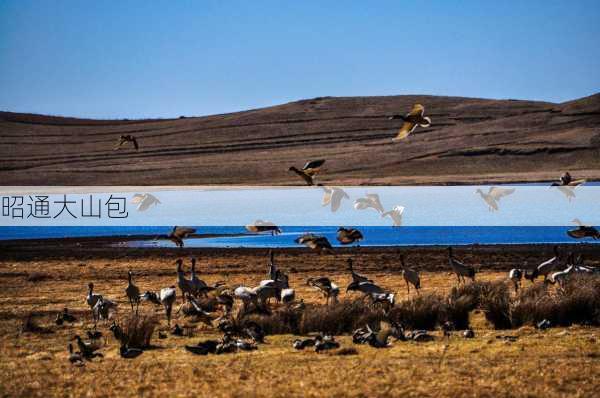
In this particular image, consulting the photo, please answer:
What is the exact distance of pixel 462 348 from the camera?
13523mm

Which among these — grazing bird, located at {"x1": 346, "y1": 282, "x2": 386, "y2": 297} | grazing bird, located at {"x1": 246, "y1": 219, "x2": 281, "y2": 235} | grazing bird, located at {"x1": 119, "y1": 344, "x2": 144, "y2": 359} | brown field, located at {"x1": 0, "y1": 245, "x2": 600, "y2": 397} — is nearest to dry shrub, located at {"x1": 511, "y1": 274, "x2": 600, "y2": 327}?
brown field, located at {"x1": 0, "y1": 245, "x2": 600, "y2": 397}

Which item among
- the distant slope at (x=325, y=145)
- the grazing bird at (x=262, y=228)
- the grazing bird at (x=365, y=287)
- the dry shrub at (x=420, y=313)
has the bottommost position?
the dry shrub at (x=420, y=313)

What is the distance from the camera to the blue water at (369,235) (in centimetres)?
3600

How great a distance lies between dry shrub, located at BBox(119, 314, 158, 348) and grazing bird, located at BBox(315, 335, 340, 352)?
8.35 ft

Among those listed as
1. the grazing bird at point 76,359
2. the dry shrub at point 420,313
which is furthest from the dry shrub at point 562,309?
the grazing bird at point 76,359

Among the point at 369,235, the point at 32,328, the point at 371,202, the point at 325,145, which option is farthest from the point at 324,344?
the point at 325,145

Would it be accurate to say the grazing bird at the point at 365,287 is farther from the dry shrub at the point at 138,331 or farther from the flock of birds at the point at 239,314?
the dry shrub at the point at 138,331

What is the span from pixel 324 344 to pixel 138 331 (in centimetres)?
282

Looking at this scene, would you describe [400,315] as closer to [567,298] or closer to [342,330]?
[342,330]

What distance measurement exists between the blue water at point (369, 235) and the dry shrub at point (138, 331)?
67.0ft

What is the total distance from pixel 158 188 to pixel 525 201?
37787 mm

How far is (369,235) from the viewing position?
40469mm

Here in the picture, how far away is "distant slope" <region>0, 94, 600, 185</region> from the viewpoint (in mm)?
90188

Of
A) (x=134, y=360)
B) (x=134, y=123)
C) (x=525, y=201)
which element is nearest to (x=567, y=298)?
(x=134, y=360)
